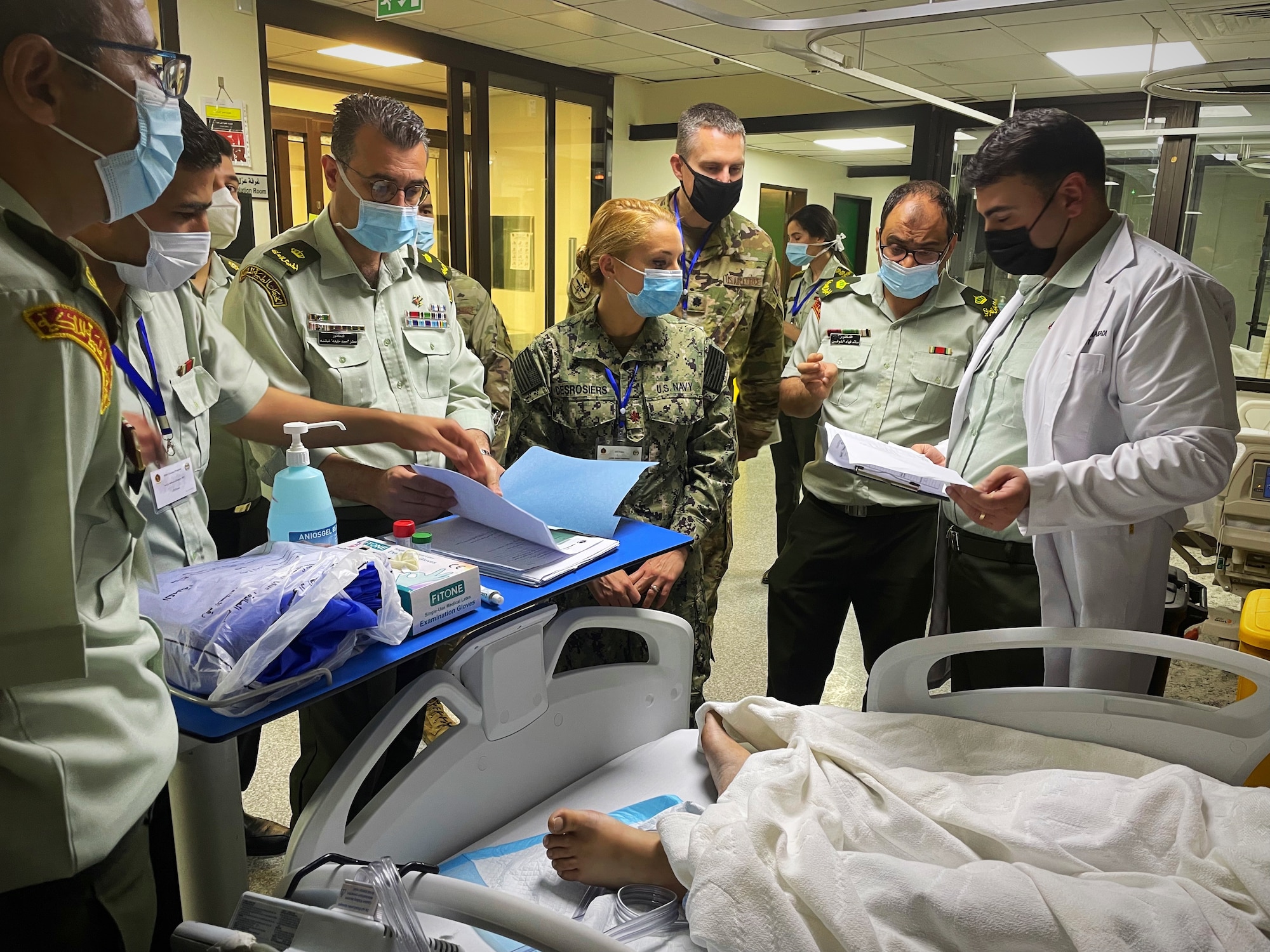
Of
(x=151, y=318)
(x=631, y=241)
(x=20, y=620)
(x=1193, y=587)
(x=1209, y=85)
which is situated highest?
(x=1209, y=85)

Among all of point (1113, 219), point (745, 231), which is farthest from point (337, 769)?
point (745, 231)

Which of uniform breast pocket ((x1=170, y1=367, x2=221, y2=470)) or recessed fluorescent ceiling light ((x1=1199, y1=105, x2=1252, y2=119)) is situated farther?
recessed fluorescent ceiling light ((x1=1199, y1=105, x2=1252, y2=119))

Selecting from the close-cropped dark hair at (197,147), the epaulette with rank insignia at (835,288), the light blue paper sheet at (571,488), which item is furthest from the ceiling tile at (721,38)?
the close-cropped dark hair at (197,147)

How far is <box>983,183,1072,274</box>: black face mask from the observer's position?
6.15ft

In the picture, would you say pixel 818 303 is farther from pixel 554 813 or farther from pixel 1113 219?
pixel 554 813

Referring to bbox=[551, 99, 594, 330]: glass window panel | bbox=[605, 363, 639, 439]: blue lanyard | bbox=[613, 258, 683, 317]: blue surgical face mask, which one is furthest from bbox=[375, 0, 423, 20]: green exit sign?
bbox=[551, 99, 594, 330]: glass window panel

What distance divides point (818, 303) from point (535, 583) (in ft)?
5.33

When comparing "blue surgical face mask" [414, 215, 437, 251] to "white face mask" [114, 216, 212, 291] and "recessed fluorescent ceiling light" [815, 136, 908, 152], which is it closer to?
"white face mask" [114, 216, 212, 291]

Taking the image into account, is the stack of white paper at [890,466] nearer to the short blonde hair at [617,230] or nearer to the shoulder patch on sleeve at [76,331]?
the short blonde hair at [617,230]

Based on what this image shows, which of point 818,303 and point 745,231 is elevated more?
point 745,231

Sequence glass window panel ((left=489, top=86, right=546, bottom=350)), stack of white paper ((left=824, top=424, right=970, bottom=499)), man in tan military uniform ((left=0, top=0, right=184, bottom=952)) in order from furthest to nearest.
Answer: glass window panel ((left=489, top=86, right=546, bottom=350)), stack of white paper ((left=824, top=424, right=970, bottom=499)), man in tan military uniform ((left=0, top=0, right=184, bottom=952))

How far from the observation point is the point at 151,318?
4.59 feet

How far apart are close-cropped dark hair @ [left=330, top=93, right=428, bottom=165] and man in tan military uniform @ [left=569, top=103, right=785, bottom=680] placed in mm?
713

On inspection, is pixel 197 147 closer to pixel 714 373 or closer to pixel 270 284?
pixel 270 284
